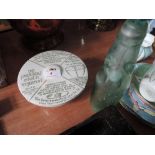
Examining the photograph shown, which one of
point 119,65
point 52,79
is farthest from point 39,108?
point 119,65

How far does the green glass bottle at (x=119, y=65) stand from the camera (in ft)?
0.99

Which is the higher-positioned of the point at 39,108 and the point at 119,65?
the point at 119,65

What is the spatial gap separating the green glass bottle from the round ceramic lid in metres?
0.05

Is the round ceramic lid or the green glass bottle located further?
the round ceramic lid

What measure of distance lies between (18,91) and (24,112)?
56 millimetres

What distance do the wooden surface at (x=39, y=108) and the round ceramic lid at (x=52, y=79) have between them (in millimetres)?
38

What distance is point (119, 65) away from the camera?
1.20 feet

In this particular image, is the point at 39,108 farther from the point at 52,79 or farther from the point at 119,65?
the point at 119,65

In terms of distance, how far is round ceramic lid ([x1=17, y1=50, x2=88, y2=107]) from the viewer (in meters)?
0.42

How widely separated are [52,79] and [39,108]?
0.07 meters

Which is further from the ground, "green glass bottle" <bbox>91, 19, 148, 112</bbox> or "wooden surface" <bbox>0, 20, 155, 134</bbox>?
"green glass bottle" <bbox>91, 19, 148, 112</bbox>

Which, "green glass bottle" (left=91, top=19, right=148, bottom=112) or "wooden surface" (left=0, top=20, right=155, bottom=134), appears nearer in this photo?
"green glass bottle" (left=91, top=19, right=148, bottom=112)
